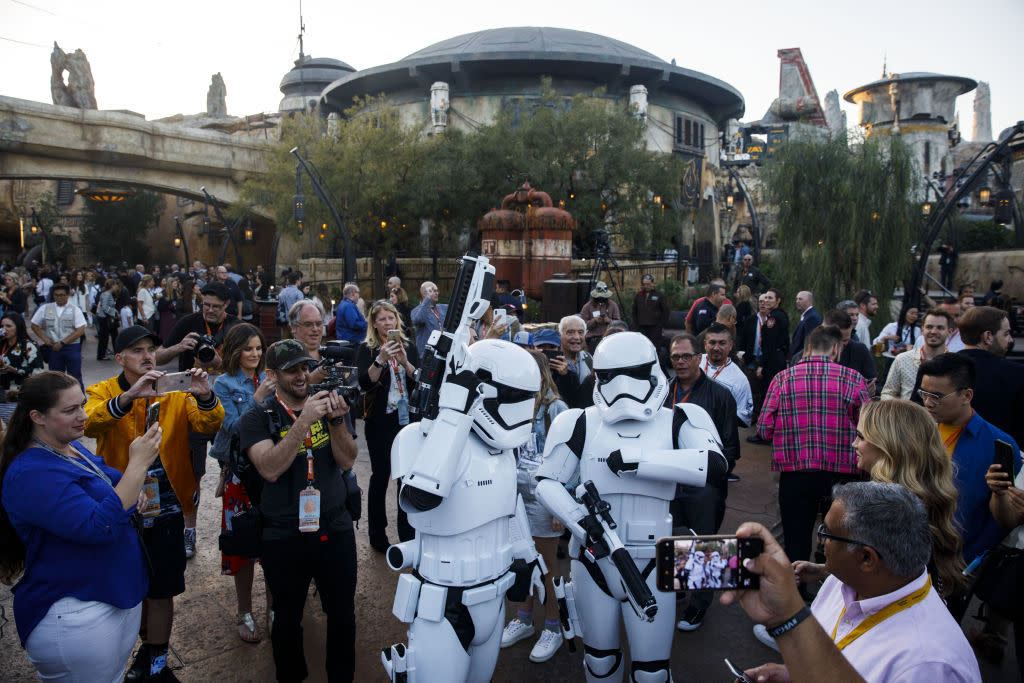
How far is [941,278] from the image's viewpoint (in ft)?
68.0

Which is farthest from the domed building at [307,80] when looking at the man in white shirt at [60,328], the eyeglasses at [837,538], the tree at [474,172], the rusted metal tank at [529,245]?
the eyeglasses at [837,538]

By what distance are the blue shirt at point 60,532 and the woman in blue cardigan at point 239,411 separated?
1.04m

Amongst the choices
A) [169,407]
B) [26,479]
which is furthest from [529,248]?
[26,479]

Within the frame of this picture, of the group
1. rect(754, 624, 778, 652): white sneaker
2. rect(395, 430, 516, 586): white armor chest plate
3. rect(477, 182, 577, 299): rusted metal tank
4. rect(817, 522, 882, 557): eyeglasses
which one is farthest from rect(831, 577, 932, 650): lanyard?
rect(477, 182, 577, 299): rusted metal tank

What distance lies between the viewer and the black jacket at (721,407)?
13.9 feet

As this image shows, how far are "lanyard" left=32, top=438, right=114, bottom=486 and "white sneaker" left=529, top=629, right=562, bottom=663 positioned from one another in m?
2.45

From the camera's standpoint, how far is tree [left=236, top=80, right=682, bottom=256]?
23344 mm

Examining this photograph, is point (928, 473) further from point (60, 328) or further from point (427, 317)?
point (60, 328)

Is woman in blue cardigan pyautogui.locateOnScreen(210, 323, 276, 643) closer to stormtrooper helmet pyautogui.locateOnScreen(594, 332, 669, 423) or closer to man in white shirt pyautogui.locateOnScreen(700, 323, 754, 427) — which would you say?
stormtrooper helmet pyautogui.locateOnScreen(594, 332, 669, 423)

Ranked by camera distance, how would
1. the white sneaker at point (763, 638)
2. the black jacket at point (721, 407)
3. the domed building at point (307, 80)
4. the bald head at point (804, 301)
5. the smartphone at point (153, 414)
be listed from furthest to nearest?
the domed building at point (307, 80), the bald head at point (804, 301), the black jacket at point (721, 407), the white sneaker at point (763, 638), the smartphone at point (153, 414)

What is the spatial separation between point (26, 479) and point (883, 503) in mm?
2926

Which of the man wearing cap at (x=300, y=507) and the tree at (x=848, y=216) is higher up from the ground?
the tree at (x=848, y=216)

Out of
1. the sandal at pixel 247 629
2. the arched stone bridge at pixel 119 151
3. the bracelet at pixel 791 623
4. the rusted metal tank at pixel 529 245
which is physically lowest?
the sandal at pixel 247 629

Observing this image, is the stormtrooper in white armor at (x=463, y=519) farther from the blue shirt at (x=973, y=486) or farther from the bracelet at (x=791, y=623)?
the blue shirt at (x=973, y=486)
